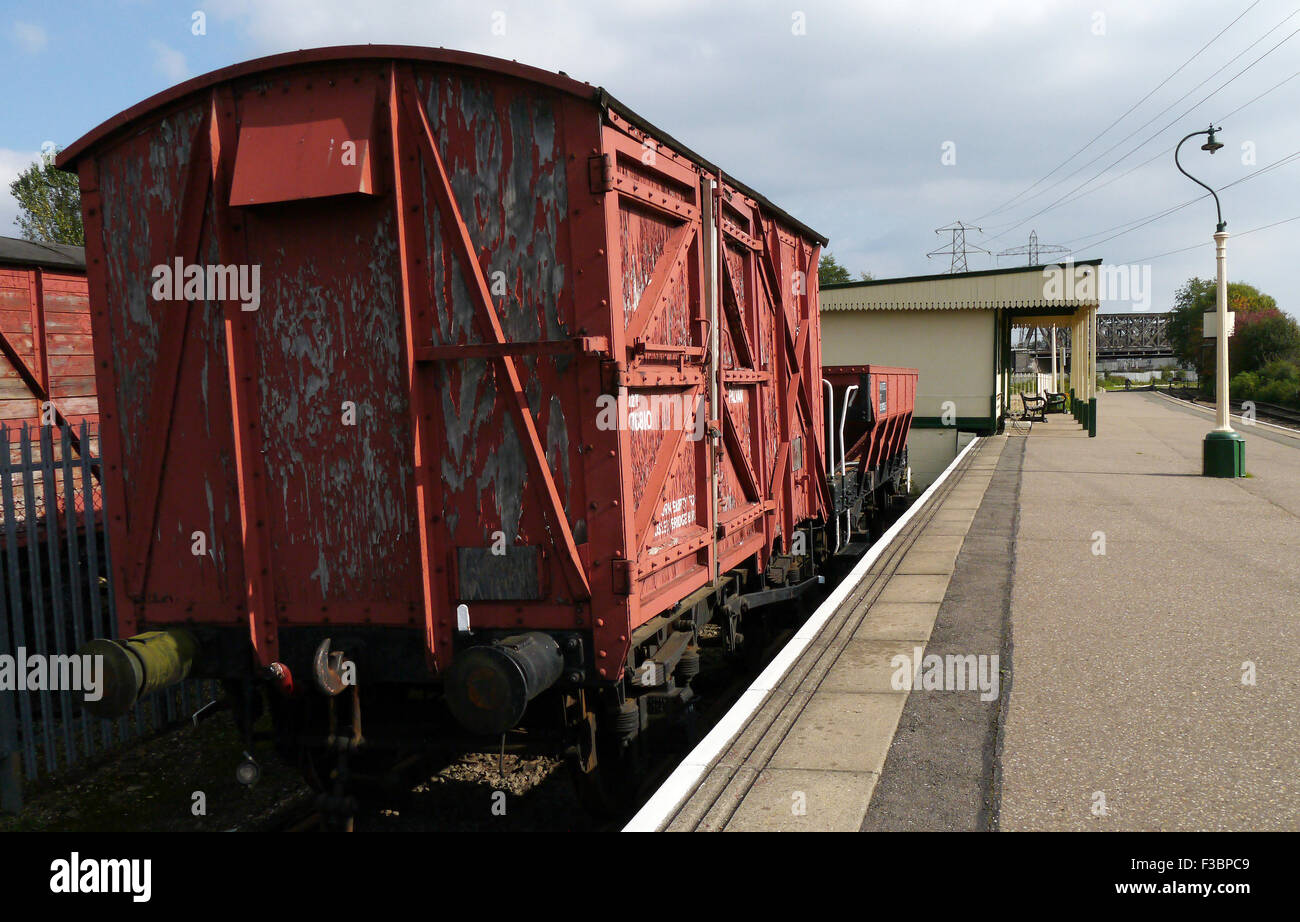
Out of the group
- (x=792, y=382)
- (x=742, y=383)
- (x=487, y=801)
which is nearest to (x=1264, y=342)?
(x=792, y=382)

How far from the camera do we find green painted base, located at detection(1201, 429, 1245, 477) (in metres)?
16.1

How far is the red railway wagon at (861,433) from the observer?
1026 cm

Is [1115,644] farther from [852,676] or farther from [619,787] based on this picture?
[619,787]

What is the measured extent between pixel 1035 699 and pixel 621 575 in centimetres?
278

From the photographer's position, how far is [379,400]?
4430mm

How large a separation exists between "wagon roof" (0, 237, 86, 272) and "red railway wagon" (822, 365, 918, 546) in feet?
24.0

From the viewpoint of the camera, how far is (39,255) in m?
8.45

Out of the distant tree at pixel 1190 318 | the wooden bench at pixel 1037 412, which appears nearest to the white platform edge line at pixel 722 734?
the wooden bench at pixel 1037 412

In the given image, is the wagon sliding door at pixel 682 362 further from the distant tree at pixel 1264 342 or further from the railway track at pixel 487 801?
the distant tree at pixel 1264 342

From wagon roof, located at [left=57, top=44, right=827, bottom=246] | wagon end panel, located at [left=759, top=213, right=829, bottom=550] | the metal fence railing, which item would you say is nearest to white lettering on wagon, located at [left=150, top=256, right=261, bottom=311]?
wagon roof, located at [left=57, top=44, right=827, bottom=246]

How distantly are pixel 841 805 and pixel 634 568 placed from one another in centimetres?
137

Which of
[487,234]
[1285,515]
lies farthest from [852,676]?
[1285,515]

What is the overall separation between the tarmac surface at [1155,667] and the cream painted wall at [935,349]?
45.9 feet

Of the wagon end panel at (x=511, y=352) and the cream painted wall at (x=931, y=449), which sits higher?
the wagon end panel at (x=511, y=352)
